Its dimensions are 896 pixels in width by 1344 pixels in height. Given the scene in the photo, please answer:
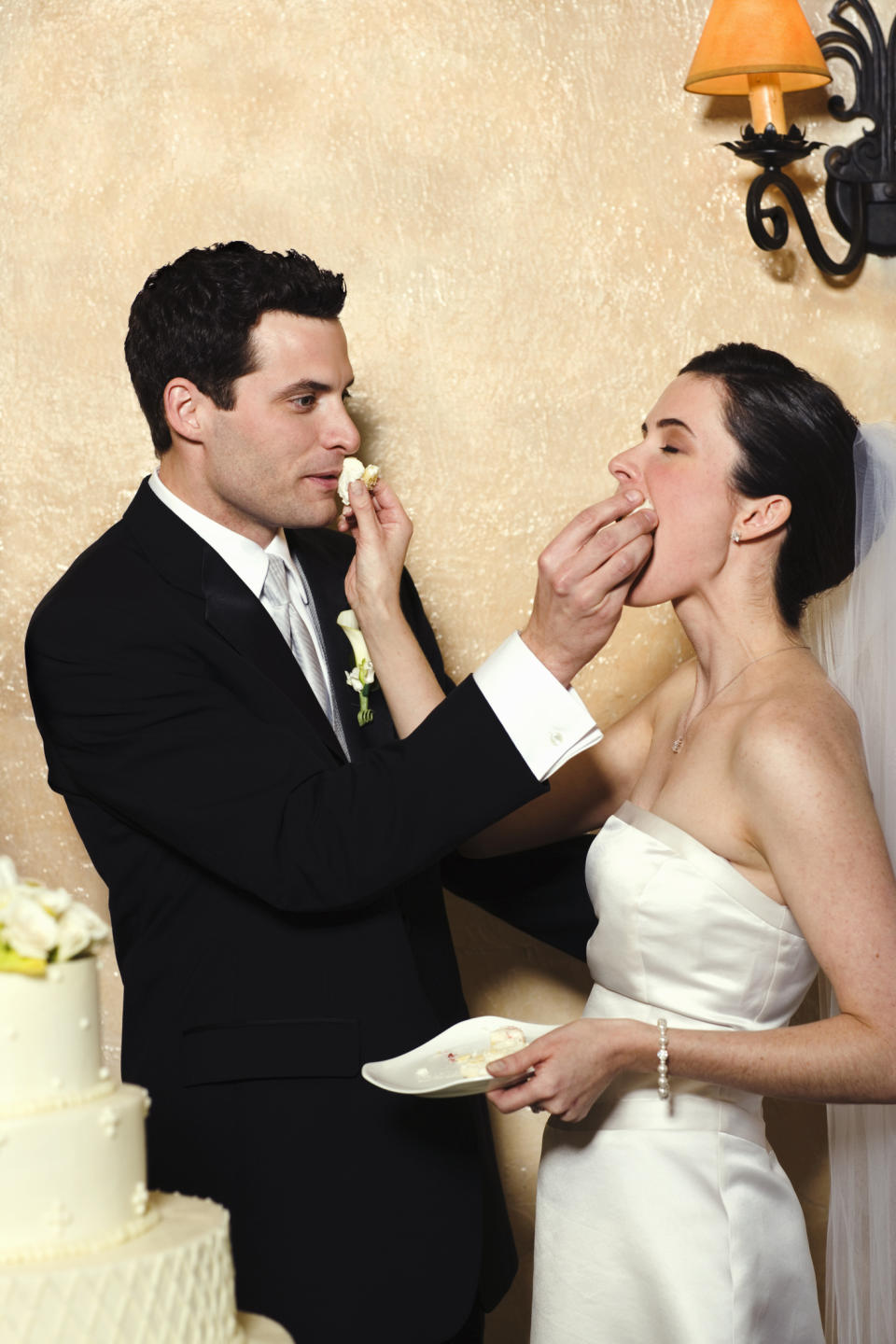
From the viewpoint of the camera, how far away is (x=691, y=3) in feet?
9.53

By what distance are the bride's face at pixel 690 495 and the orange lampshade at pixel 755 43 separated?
2.55ft

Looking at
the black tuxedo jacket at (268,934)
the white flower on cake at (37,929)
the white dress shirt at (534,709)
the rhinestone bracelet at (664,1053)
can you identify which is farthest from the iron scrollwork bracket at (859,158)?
the white flower on cake at (37,929)

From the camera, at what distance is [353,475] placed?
7.84 feet

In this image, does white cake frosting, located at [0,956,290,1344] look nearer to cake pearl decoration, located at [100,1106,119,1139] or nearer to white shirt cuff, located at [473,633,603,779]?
cake pearl decoration, located at [100,1106,119,1139]

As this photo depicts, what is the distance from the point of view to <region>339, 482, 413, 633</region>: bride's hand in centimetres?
236

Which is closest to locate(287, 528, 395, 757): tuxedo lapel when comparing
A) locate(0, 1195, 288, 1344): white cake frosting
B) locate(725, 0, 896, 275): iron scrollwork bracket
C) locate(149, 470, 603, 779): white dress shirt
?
locate(149, 470, 603, 779): white dress shirt

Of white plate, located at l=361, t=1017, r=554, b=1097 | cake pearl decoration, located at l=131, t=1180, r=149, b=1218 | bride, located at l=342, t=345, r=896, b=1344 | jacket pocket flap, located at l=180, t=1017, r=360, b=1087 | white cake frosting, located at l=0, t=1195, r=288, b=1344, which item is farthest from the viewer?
jacket pocket flap, located at l=180, t=1017, r=360, b=1087

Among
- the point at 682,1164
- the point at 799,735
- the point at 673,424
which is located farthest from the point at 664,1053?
the point at 673,424

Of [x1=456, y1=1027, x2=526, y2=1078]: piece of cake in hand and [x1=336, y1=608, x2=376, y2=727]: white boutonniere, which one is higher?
[x1=336, y1=608, x2=376, y2=727]: white boutonniere

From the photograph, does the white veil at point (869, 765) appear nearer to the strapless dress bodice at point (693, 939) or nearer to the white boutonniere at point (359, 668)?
the strapless dress bodice at point (693, 939)

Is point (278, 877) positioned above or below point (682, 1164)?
above

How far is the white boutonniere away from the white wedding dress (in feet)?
1.71

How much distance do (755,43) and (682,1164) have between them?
6.35 ft

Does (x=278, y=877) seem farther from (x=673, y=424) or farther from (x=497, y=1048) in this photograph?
(x=673, y=424)
